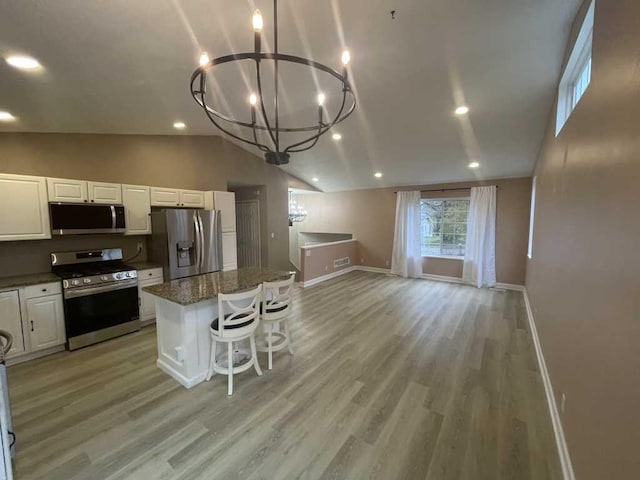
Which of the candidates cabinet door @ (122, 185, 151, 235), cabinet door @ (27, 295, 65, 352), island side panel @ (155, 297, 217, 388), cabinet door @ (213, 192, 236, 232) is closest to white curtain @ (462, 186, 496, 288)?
cabinet door @ (213, 192, 236, 232)

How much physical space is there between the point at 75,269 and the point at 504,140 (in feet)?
21.1

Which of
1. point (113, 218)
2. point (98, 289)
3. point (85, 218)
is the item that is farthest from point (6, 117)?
point (98, 289)

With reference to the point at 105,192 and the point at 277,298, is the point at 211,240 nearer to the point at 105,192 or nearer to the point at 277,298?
the point at 105,192

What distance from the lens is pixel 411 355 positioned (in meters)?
3.05

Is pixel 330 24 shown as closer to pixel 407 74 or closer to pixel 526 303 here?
pixel 407 74

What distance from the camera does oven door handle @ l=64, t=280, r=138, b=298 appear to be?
3057 mm

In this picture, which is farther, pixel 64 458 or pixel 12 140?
pixel 12 140

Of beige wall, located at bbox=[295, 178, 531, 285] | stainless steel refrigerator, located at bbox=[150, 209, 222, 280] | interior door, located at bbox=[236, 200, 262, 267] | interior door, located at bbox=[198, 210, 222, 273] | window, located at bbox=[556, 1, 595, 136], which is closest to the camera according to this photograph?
window, located at bbox=[556, 1, 595, 136]

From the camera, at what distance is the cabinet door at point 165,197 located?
3988mm

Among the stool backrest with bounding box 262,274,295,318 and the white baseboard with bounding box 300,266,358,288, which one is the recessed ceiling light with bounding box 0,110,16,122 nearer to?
the stool backrest with bounding box 262,274,295,318

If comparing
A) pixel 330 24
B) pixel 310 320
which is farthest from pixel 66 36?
pixel 310 320

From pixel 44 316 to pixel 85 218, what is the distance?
1199 mm

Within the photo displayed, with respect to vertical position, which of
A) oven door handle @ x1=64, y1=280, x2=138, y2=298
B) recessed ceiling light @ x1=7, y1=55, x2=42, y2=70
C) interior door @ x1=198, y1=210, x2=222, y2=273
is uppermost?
recessed ceiling light @ x1=7, y1=55, x2=42, y2=70

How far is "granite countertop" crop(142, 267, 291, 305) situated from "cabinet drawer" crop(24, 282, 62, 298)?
1325 millimetres
